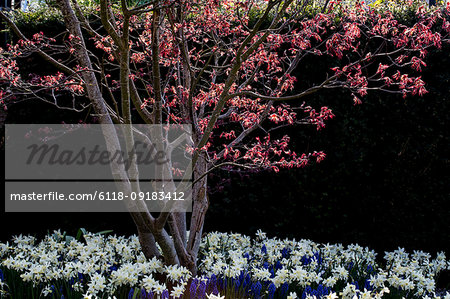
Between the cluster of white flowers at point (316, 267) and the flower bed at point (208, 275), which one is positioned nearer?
the flower bed at point (208, 275)

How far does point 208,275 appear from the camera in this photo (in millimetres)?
3314

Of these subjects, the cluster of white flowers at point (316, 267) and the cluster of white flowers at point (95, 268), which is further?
the cluster of white flowers at point (316, 267)

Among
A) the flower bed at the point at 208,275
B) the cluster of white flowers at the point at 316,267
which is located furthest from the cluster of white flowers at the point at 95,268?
the cluster of white flowers at the point at 316,267

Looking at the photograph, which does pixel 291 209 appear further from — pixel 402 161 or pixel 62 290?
pixel 62 290

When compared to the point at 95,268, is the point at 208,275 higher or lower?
lower

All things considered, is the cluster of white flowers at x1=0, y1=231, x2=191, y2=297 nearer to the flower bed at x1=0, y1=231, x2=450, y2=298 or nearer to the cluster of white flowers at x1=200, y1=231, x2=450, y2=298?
the flower bed at x1=0, y1=231, x2=450, y2=298

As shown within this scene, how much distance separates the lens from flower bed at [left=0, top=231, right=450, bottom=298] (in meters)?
2.80

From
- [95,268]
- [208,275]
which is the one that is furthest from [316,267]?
[95,268]

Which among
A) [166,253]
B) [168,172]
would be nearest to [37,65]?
[168,172]

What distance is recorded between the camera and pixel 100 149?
5242 millimetres

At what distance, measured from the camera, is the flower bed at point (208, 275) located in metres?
2.80

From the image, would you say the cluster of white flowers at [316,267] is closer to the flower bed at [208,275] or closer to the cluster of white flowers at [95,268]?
the flower bed at [208,275]

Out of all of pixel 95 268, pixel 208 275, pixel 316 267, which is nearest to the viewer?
pixel 95 268

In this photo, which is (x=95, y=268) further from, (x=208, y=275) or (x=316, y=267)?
(x=316, y=267)
